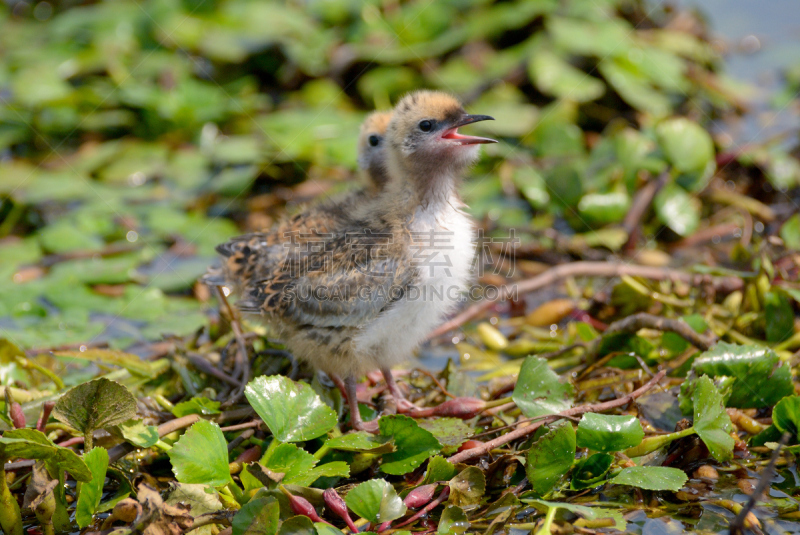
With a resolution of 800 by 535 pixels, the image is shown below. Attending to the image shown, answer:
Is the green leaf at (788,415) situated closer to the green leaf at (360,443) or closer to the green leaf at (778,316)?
the green leaf at (778,316)

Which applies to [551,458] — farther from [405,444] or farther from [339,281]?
[339,281]

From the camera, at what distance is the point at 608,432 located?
2641 mm

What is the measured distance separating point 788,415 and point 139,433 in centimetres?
257

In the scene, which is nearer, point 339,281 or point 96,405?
point 96,405

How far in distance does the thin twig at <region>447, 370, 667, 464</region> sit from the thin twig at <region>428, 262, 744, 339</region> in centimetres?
102

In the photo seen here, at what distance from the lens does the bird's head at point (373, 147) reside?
4021 mm

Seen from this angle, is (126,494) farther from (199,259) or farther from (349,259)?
(199,259)

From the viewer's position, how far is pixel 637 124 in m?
5.77

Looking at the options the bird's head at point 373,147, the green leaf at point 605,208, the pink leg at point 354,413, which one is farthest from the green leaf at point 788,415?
the bird's head at point 373,147

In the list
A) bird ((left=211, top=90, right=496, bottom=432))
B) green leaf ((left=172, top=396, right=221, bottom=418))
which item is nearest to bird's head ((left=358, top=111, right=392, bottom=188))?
bird ((left=211, top=90, right=496, bottom=432))

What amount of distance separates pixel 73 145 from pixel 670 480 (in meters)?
A: 5.53

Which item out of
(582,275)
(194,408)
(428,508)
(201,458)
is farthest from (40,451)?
(582,275)

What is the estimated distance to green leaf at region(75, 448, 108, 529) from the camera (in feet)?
8.23

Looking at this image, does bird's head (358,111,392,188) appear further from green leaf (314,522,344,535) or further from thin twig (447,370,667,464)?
green leaf (314,522,344,535)
